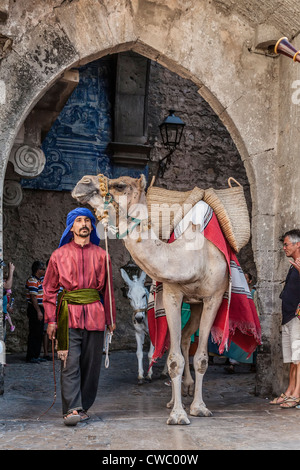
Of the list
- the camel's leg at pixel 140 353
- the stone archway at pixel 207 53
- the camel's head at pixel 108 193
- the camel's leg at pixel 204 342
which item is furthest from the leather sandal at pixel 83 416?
the camel's leg at pixel 140 353

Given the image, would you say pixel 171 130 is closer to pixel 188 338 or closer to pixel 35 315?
pixel 35 315

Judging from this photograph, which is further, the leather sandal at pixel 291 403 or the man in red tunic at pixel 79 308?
the leather sandal at pixel 291 403

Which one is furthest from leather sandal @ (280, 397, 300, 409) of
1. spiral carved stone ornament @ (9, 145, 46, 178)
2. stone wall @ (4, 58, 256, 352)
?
stone wall @ (4, 58, 256, 352)

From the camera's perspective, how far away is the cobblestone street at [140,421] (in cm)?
435

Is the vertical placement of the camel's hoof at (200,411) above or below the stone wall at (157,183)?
below

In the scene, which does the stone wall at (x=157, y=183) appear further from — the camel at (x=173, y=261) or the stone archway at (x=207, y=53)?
the camel at (x=173, y=261)

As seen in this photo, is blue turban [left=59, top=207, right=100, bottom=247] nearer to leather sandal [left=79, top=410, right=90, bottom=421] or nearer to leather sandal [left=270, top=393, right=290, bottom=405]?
leather sandal [left=79, top=410, right=90, bottom=421]

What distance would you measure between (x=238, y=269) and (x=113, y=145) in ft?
18.3

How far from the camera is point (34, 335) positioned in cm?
945

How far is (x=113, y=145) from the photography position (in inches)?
430

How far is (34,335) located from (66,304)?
4420 mm

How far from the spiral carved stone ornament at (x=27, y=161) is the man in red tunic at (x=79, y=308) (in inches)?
62.6
